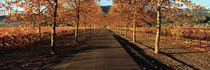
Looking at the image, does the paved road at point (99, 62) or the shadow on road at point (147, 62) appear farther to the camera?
the shadow on road at point (147, 62)

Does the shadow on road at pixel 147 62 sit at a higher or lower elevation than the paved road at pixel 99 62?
lower

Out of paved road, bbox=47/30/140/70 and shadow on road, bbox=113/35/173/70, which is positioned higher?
paved road, bbox=47/30/140/70

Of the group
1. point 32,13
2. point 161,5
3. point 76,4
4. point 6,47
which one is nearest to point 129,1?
point 76,4

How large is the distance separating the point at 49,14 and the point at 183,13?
1090 cm

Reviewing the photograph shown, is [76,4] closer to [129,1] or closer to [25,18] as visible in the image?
[129,1]

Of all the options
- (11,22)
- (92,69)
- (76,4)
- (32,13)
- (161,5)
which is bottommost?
(92,69)

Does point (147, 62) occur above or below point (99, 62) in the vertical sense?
below

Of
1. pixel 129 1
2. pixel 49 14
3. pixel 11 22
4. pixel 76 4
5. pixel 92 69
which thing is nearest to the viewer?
pixel 92 69

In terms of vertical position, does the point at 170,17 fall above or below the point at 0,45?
above

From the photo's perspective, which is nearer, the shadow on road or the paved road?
the paved road

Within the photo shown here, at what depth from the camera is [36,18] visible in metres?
9.03

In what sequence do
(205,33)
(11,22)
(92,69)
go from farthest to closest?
1. (205,33)
2. (11,22)
3. (92,69)

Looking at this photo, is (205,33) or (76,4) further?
(205,33)

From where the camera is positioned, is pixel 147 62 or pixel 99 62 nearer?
pixel 99 62
